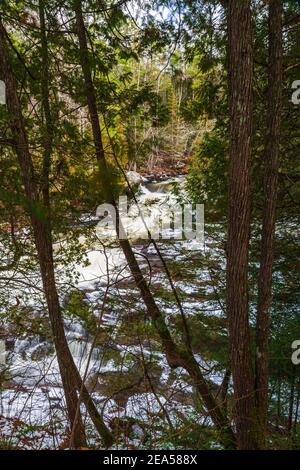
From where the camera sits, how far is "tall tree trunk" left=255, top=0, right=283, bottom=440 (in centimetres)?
316

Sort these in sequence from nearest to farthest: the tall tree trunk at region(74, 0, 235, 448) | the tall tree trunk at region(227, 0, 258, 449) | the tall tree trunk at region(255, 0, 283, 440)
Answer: the tall tree trunk at region(227, 0, 258, 449) → the tall tree trunk at region(255, 0, 283, 440) → the tall tree trunk at region(74, 0, 235, 448)

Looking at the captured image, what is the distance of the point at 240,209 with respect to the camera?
9.66 ft

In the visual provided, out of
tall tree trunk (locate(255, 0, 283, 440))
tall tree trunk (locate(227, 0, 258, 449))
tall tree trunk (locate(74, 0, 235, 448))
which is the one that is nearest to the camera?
tall tree trunk (locate(227, 0, 258, 449))

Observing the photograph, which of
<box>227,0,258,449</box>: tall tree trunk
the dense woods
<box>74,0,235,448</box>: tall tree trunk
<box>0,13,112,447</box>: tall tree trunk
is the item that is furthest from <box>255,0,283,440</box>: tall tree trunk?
<box>0,13,112,447</box>: tall tree trunk

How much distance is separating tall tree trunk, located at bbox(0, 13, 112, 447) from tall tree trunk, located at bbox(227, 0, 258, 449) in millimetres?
1473

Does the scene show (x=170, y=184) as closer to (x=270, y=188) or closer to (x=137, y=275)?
(x=137, y=275)

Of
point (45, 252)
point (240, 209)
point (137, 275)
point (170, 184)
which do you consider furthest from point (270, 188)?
point (45, 252)

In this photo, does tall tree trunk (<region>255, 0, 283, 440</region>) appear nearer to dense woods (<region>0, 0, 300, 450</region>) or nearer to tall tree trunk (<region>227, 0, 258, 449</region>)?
dense woods (<region>0, 0, 300, 450</region>)

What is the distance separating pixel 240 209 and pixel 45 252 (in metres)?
2.12

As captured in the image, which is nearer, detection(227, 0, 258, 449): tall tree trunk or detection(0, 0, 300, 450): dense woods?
detection(227, 0, 258, 449): tall tree trunk

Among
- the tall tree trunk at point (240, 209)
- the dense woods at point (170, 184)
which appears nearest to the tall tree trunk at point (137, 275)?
the dense woods at point (170, 184)

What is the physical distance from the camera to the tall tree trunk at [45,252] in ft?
10.7

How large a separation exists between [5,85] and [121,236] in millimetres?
2450
